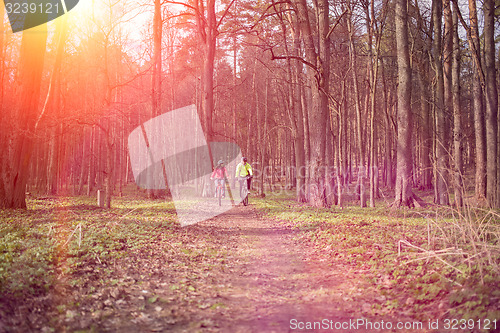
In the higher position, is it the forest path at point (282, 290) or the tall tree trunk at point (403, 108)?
the tall tree trunk at point (403, 108)

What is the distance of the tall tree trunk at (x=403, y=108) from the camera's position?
1330 cm

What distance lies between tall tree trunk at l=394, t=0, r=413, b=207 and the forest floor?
18.8ft

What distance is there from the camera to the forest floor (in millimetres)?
3959

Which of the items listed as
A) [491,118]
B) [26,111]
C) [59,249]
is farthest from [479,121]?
[26,111]

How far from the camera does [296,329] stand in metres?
3.93

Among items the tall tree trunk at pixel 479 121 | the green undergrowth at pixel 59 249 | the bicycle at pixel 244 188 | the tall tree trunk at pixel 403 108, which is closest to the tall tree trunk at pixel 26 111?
the green undergrowth at pixel 59 249

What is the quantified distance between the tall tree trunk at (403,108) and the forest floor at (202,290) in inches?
226

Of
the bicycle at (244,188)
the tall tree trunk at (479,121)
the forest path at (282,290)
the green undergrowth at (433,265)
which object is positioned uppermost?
the tall tree trunk at (479,121)

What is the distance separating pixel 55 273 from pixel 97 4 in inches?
647

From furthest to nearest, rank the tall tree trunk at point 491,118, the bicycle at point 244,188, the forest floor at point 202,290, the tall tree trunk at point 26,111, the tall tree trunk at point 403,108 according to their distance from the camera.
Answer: the bicycle at point 244,188, the tall tree trunk at point 491,118, the tall tree trunk at point 403,108, the tall tree trunk at point 26,111, the forest floor at point 202,290

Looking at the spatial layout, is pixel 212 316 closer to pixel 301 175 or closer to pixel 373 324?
pixel 373 324

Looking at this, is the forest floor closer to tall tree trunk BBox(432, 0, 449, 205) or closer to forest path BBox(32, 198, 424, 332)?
forest path BBox(32, 198, 424, 332)

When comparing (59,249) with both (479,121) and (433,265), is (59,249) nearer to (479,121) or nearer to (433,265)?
(433,265)

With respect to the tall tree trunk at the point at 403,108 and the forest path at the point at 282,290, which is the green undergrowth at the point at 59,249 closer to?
the forest path at the point at 282,290
